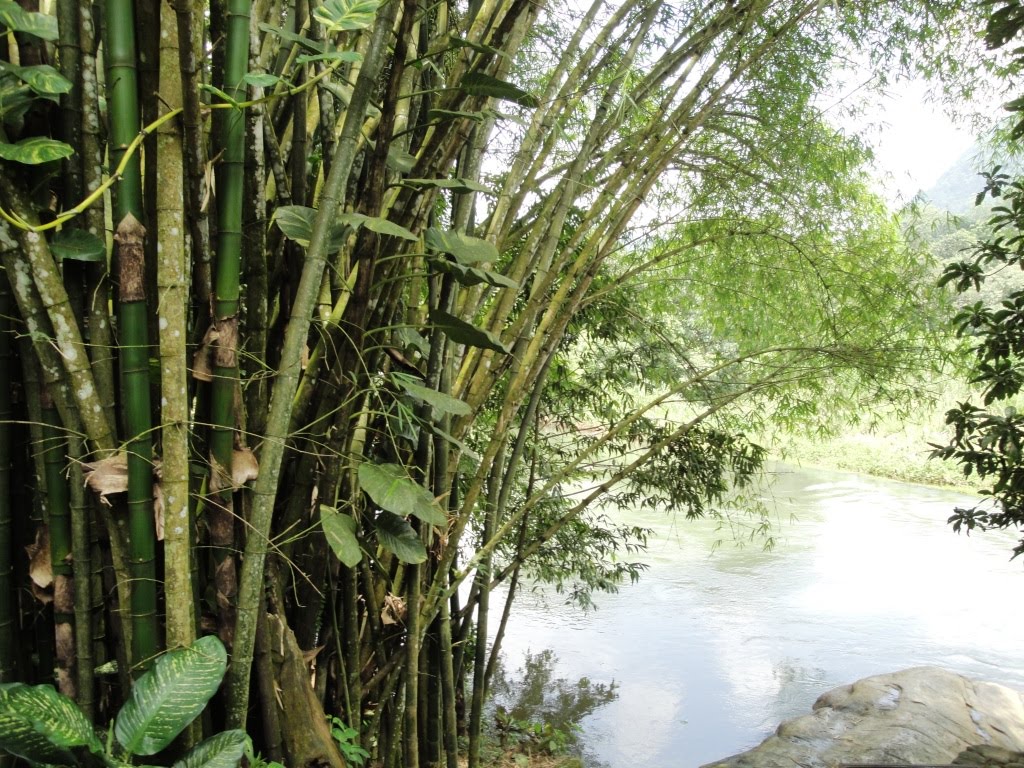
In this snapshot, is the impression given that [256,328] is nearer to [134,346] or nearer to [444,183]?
[134,346]

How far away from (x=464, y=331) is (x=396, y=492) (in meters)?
0.25

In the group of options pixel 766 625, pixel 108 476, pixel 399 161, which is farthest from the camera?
pixel 766 625

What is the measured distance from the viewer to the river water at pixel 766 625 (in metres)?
4.41

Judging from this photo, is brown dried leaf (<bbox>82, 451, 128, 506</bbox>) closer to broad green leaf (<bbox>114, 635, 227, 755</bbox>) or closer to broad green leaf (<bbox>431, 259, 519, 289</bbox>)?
broad green leaf (<bbox>114, 635, 227, 755</bbox>)

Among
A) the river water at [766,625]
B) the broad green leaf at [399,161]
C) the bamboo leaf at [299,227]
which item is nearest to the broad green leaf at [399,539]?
the bamboo leaf at [299,227]

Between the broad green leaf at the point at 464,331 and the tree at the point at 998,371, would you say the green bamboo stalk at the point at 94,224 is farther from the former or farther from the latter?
the tree at the point at 998,371

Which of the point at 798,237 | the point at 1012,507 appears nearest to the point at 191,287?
the point at 1012,507

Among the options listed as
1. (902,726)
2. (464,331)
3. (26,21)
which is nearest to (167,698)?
(464,331)

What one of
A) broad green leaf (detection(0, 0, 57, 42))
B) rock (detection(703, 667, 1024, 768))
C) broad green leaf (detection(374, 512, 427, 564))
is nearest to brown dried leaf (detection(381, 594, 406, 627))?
broad green leaf (detection(374, 512, 427, 564))

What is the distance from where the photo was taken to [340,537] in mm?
1101

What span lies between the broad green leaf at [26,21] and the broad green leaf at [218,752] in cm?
89

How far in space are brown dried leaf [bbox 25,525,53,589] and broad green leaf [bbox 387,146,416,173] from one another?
733mm

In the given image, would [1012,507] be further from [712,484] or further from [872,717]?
[872,717]

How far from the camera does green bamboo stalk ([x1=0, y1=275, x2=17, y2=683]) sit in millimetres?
1095
